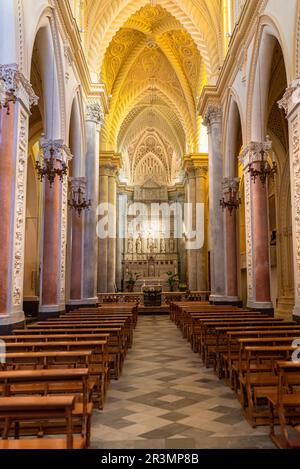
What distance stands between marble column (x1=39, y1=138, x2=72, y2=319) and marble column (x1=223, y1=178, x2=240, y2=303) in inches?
261

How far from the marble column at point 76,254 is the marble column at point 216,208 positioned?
522 centimetres

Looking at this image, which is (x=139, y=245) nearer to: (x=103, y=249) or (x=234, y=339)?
(x=103, y=249)

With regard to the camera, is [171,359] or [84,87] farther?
[84,87]

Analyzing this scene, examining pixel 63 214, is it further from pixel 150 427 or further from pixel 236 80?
pixel 150 427

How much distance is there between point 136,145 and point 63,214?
26644 mm

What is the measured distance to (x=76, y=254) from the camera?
16.0m

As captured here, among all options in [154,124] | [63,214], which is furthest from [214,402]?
[154,124]

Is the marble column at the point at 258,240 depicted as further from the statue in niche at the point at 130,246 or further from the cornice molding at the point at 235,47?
the statue in niche at the point at 130,246

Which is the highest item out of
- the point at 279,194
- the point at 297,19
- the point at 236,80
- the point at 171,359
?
the point at 236,80

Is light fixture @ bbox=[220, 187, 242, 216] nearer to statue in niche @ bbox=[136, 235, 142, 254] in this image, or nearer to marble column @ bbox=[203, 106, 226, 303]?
marble column @ bbox=[203, 106, 226, 303]

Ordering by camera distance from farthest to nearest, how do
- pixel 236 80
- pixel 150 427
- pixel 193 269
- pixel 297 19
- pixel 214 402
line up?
pixel 193 269, pixel 236 80, pixel 297 19, pixel 214 402, pixel 150 427

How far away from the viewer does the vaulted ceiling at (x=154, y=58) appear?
17.8m

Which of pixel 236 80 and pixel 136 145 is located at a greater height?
pixel 136 145

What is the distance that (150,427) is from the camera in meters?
4.45
